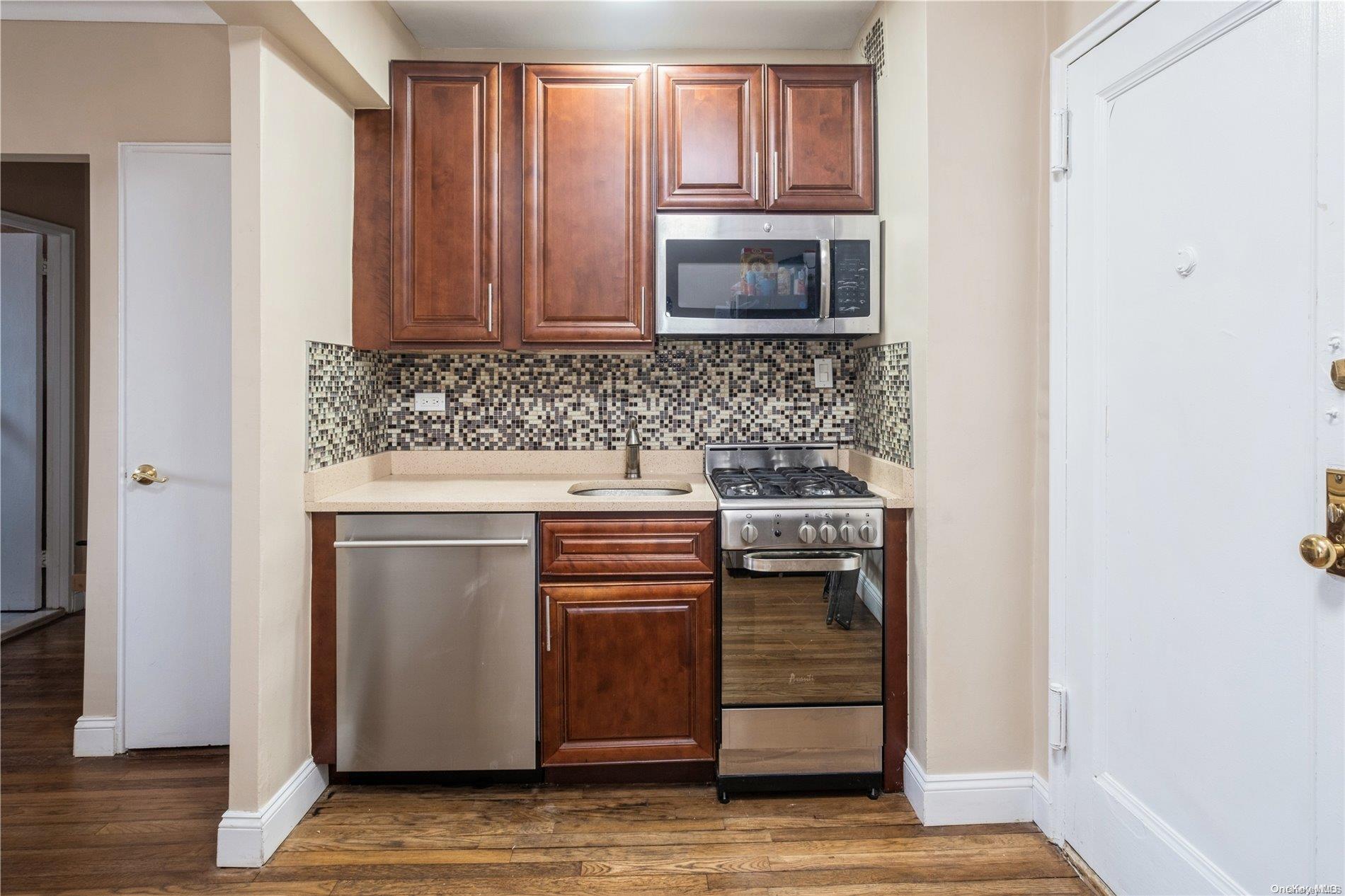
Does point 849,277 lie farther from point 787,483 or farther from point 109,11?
point 109,11

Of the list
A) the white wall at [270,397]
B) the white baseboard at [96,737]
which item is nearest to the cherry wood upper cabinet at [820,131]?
the white wall at [270,397]

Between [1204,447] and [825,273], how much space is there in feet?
4.17

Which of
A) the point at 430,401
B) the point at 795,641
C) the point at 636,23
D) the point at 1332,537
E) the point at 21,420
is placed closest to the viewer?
the point at 1332,537

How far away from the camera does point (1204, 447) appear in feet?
5.12

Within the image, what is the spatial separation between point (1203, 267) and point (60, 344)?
16.1 feet

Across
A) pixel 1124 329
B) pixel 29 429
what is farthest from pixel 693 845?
pixel 29 429

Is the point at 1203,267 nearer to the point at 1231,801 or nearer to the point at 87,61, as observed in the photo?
the point at 1231,801

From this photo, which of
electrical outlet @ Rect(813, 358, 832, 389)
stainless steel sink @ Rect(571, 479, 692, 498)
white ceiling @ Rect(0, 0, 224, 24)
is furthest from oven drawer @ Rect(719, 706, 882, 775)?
white ceiling @ Rect(0, 0, 224, 24)

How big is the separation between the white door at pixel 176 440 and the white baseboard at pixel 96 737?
0.18ft

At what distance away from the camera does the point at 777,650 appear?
7.48 feet

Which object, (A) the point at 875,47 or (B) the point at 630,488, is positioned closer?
(A) the point at 875,47

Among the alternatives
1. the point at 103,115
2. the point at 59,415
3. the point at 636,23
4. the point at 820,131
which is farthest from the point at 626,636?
the point at 59,415

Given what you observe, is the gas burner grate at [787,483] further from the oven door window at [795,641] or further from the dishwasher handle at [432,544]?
the dishwasher handle at [432,544]

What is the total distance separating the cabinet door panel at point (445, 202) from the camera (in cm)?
258
